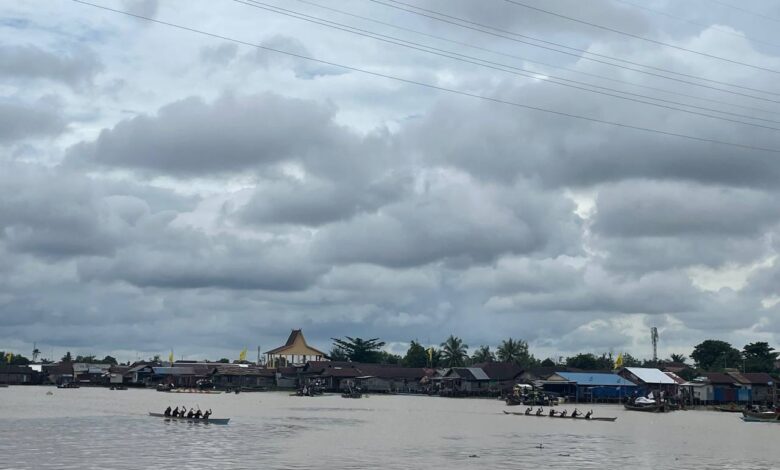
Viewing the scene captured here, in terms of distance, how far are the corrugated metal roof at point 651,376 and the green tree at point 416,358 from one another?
5947 centimetres

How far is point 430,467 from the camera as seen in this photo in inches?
1692

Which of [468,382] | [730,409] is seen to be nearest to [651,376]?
[730,409]

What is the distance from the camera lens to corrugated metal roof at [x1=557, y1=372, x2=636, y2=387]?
386 feet

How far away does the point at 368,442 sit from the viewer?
180 feet

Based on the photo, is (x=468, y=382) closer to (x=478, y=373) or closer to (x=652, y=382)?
(x=478, y=373)

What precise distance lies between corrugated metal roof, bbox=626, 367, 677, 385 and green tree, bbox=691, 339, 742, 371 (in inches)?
1917

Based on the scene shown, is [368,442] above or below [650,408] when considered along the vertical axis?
below

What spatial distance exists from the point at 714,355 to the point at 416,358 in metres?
58.9

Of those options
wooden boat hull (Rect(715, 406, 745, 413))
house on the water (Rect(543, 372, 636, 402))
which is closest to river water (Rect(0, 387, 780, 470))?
wooden boat hull (Rect(715, 406, 745, 413))

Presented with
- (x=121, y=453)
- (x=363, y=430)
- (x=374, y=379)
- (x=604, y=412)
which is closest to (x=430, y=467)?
(x=121, y=453)

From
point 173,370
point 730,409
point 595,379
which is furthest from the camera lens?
point 173,370

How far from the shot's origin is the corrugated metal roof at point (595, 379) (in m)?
118

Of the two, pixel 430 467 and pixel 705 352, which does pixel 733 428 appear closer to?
pixel 430 467

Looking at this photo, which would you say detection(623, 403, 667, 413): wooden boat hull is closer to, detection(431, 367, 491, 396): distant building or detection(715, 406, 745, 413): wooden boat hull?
detection(715, 406, 745, 413): wooden boat hull
